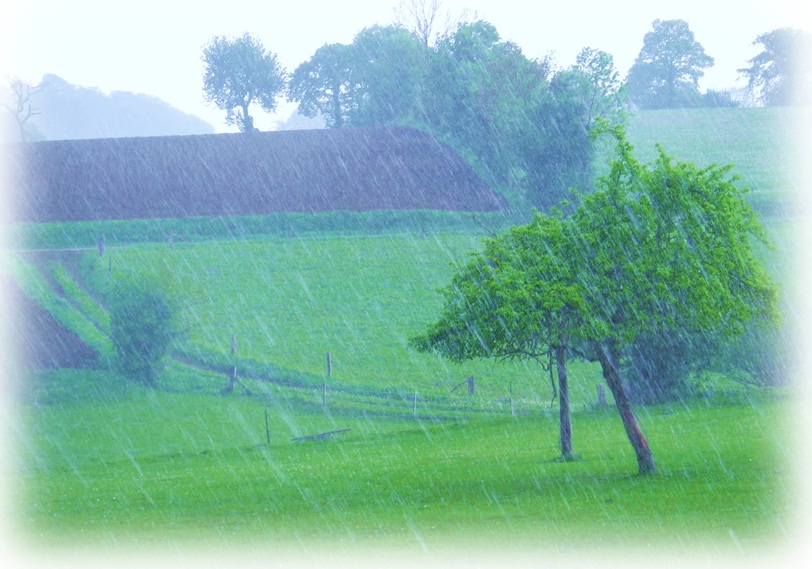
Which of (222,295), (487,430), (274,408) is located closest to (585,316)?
(487,430)

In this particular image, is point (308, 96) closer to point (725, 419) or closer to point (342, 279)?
point (342, 279)

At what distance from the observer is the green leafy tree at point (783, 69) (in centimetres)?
12006

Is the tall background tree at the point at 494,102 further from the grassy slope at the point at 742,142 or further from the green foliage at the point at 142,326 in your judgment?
the green foliage at the point at 142,326

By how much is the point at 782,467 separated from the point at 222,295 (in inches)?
1696

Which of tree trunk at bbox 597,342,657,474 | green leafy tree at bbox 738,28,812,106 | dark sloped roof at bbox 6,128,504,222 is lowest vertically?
tree trunk at bbox 597,342,657,474

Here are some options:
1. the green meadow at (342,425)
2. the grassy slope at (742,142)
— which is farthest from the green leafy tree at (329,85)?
the green meadow at (342,425)

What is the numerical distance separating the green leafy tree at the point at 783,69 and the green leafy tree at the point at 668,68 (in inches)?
286

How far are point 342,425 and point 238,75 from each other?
87.6m

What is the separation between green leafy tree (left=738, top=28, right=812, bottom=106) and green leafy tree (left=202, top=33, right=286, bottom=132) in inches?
2640

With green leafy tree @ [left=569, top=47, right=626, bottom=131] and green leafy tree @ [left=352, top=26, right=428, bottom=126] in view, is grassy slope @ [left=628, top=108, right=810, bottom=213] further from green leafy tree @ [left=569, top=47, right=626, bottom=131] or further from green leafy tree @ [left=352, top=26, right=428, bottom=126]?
green leafy tree @ [left=352, top=26, right=428, bottom=126]

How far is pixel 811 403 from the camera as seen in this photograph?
37.0 m

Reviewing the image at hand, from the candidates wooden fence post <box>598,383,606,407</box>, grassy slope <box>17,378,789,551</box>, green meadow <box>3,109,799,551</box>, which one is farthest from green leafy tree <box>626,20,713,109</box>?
grassy slope <box>17,378,789,551</box>

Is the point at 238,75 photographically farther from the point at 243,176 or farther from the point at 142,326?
the point at 142,326

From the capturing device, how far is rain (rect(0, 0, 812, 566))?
2239 cm
